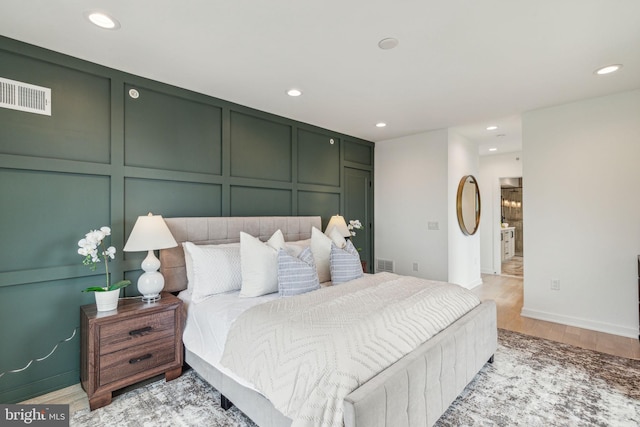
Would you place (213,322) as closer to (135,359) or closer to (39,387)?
(135,359)

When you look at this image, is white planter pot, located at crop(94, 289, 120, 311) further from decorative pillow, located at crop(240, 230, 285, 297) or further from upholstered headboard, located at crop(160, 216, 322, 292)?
decorative pillow, located at crop(240, 230, 285, 297)

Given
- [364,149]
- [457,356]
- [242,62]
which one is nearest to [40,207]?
[242,62]

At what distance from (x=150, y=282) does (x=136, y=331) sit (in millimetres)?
372

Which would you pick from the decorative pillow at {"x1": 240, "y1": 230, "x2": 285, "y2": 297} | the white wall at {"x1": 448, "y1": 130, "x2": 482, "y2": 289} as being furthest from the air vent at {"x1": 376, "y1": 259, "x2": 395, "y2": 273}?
the decorative pillow at {"x1": 240, "y1": 230, "x2": 285, "y2": 297}

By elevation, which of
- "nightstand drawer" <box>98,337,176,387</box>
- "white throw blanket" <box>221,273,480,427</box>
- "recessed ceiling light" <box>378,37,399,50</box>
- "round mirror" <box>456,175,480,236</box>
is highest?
"recessed ceiling light" <box>378,37,399,50</box>

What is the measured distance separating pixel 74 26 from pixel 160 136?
102 cm

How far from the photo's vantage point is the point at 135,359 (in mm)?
2229

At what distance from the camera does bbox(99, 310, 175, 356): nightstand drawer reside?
2113 mm

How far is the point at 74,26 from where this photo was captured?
2.05 meters

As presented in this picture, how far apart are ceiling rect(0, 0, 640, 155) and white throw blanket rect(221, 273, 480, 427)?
1.87 m

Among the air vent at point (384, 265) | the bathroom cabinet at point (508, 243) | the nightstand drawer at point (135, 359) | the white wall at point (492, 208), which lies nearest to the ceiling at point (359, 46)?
the nightstand drawer at point (135, 359)

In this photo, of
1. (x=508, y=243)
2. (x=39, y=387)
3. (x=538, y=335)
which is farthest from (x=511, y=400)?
(x=508, y=243)

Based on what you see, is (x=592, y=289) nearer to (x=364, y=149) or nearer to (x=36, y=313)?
(x=364, y=149)

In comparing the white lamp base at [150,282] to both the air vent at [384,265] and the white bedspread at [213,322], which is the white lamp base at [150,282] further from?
the air vent at [384,265]
